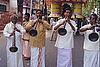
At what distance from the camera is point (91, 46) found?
7.02m

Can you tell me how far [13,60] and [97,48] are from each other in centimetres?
190

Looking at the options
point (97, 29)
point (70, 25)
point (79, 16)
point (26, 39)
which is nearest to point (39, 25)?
point (70, 25)

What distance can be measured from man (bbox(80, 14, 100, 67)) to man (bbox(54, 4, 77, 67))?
262 mm

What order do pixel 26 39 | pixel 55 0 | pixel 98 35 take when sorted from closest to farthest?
1. pixel 98 35
2. pixel 26 39
3. pixel 55 0

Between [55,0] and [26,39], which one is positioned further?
[55,0]

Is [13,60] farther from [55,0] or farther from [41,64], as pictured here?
[55,0]

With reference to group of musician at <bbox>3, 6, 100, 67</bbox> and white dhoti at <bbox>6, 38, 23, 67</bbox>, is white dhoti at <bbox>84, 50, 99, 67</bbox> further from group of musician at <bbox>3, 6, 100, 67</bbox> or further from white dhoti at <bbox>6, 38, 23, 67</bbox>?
white dhoti at <bbox>6, 38, 23, 67</bbox>

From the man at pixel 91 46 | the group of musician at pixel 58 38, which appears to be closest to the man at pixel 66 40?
the group of musician at pixel 58 38

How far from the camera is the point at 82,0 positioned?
30.4ft

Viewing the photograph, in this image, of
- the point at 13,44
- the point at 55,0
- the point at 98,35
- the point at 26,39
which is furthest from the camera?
the point at 55,0

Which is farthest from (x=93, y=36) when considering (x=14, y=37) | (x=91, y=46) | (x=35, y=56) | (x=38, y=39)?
(x=14, y=37)

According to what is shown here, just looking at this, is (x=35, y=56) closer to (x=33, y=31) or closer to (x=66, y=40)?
(x=33, y=31)

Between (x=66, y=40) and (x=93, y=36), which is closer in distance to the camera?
(x=93, y=36)

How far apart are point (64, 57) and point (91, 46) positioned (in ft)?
2.29
